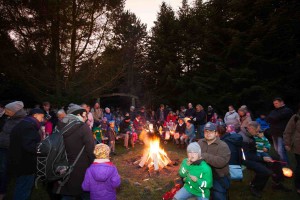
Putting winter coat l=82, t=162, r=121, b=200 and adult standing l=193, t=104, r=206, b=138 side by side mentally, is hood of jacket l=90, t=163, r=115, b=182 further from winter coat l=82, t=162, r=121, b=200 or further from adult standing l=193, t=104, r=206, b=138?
adult standing l=193, t=104, r=206, b=138

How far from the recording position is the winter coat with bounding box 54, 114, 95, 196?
379 cm

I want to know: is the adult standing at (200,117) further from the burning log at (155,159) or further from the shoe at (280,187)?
the shoe at (280,187)

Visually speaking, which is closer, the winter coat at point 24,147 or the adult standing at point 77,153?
the adult standing at point 77,153

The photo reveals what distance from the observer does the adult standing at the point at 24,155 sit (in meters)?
4.19

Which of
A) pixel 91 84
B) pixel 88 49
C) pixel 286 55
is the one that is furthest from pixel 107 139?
pixel 286 55

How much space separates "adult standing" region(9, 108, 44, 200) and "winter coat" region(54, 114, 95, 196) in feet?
2.57

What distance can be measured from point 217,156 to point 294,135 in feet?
8.54

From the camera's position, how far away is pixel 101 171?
3.62 meters

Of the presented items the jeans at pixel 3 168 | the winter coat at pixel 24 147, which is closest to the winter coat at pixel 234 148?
the winter coat at pixel 24 147

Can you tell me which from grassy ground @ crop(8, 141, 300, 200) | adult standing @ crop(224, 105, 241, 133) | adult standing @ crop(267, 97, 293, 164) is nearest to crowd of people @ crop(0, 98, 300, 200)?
grassy ground @ crop(8, 141, 300, 200)

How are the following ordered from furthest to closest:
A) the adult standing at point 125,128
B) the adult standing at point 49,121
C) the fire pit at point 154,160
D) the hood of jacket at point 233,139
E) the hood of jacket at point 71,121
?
1. the adult standing at point 125,128
2. the adult standing at point 49,121
3. the fire pit at point 154,160
4. the hood of jacket at point 233,139
5. the hood of jacket at point 71,121

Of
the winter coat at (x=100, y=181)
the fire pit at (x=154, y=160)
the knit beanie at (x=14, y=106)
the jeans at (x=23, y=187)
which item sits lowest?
the fire pit at (x=154, y=160)

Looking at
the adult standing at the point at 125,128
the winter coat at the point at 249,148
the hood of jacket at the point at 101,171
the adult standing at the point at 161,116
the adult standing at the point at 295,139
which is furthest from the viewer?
the adult standing at the point at 161,116

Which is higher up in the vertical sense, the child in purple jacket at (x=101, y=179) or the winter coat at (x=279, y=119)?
the winter coat at (x=279, y=119)
